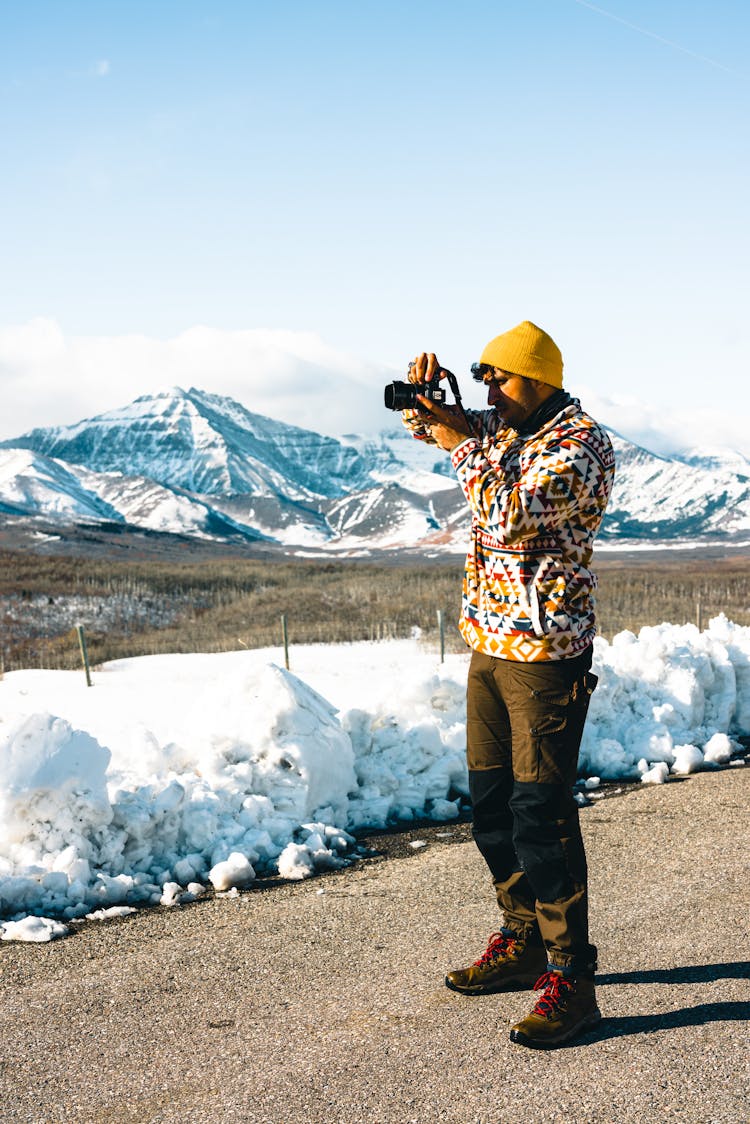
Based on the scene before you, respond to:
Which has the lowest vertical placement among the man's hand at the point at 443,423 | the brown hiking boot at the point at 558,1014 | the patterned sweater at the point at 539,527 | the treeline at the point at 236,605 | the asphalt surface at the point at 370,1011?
the treeline at the point at 236,605

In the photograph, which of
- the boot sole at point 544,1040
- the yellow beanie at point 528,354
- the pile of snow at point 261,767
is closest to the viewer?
the boot sole at point 544,1040

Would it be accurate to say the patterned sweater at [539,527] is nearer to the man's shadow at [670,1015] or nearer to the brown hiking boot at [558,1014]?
the brown hiking boot at [558,1014]

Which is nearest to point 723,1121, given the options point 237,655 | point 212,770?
point 212,770

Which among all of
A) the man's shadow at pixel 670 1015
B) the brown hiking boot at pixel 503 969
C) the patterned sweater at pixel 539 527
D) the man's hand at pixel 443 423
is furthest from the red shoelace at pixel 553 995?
the man's hand at pixel 443 423

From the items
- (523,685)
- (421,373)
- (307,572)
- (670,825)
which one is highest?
(421,373)

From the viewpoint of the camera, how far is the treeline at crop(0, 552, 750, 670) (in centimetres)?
2966

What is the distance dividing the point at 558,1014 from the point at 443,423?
2.15m

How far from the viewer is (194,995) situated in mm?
4172

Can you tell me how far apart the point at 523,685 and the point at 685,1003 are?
1329 mm

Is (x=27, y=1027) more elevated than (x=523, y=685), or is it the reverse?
(x=523, y=685)

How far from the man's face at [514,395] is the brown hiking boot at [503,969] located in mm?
2015

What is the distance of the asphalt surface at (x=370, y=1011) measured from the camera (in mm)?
3254

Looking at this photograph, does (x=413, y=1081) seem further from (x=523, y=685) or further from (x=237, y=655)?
(x=237, y=655)

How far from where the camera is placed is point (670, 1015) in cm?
377
